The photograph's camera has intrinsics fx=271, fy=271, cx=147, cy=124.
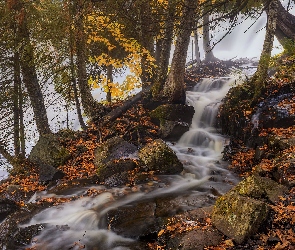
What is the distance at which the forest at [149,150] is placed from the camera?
16.7 feet

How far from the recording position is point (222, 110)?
11688mm

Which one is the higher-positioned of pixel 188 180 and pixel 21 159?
pixel 21 159

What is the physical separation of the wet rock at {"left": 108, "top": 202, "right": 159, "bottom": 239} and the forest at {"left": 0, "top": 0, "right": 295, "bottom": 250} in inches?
1.0

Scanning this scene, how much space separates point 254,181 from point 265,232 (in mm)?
1122

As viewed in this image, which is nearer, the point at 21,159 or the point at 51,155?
the point at 51,155

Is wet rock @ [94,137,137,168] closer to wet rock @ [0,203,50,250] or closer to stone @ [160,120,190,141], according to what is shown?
stone @ [160,120,190,141]

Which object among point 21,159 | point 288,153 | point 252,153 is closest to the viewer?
point 288,153

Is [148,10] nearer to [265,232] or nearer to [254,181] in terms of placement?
[254,181]

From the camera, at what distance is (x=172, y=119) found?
1161cm

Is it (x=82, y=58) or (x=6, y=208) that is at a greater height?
(x=82, y=58)

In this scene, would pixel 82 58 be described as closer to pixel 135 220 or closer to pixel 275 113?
pixel 135 220

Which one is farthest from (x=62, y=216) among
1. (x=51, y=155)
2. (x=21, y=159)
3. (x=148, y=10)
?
(x=148, y=10)

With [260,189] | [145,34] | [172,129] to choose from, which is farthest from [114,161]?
[145,34]

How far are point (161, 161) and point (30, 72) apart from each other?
261 inches
